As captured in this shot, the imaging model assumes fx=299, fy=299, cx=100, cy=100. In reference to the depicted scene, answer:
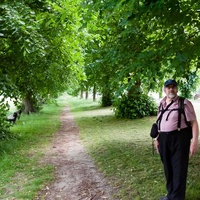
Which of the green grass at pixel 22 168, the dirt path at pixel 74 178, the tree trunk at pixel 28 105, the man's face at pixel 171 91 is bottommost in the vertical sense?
the green grass at pixel 22 168

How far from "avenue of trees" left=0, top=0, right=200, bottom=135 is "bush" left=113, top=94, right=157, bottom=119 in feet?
21.7

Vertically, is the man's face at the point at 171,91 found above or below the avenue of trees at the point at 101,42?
below

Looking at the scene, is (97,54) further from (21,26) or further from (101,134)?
(101,134)

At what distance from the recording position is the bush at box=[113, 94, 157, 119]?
18516mm

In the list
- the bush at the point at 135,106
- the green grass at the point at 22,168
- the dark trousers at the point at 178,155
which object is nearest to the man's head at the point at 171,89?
the dark trousers at the point at 178,155

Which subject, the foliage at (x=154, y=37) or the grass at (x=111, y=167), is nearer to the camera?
the foliage at (x=154, y=37)

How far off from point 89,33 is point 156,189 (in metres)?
5.40

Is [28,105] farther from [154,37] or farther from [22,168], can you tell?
[154,37]

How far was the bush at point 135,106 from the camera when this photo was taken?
18516mm

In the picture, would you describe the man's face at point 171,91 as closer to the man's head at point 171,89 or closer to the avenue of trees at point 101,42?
the man's head at point 171,89

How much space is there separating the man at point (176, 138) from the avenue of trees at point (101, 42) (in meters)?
0.53

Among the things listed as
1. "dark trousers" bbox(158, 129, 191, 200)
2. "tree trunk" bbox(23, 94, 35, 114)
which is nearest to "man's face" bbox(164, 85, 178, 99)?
"dark trousers" bbox(158, 129, 191, 200)

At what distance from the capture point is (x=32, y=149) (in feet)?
33.8

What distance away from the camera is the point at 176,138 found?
4.51 m
